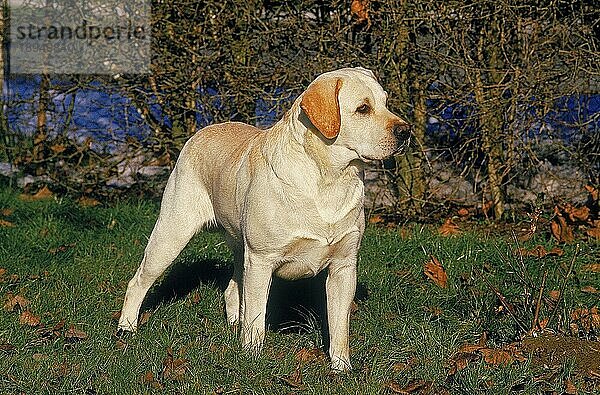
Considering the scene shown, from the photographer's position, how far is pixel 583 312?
5.05 m

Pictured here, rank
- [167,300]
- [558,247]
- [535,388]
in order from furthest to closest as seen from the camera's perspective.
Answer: [558,247], [167,300], [535,388]

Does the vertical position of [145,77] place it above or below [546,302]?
below

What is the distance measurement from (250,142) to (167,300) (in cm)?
137

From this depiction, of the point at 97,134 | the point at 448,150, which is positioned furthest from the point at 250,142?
the point at 97,134

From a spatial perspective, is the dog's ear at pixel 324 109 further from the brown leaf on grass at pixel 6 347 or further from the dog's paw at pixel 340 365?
the brown leaf on grass at pixel 6 347

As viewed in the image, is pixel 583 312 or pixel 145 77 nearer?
pixel 583 312

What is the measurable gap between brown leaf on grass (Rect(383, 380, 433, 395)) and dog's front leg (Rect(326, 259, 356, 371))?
0.44 meters

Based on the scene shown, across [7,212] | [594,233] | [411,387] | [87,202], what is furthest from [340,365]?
[87,202]

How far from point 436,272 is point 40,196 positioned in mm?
4260

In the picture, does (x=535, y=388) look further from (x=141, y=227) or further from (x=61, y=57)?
(x=61, y=57)

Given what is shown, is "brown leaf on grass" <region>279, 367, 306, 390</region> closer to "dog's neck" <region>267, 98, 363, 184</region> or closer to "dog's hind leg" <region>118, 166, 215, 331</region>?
"dog's neck" <region>267, 98, 363, 184</region>

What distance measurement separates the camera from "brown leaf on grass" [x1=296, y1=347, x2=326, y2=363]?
4.61m

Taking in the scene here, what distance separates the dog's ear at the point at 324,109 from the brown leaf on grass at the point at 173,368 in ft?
4.21

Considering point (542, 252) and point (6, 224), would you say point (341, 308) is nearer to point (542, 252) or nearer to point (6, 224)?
point (542, 252)
